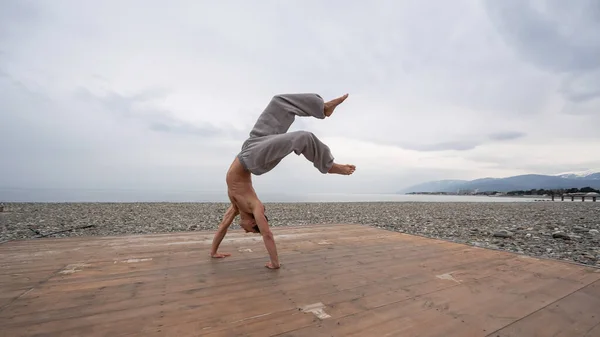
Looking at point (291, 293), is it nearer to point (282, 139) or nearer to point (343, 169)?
point (343, 169)

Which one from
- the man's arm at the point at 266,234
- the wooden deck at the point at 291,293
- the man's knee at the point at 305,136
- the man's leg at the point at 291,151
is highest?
the man's knee at the point at 305,136

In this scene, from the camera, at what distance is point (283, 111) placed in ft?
12.4

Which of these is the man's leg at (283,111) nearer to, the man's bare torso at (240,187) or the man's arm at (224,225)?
the man's bare torso at (240,187)

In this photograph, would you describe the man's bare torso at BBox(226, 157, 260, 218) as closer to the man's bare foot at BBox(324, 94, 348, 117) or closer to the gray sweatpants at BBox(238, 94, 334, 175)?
the gray sweatpants at BBox(238, 94, 334, 175)

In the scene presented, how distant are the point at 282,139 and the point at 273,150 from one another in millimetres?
182

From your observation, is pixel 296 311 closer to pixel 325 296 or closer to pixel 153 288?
pixel 325 296

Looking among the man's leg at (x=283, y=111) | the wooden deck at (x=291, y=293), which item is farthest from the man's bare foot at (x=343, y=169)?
the wooden deck at (x=291, y=293)

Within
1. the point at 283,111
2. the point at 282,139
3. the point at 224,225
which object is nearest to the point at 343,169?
the point at 282,139

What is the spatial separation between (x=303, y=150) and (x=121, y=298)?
8.28 ft

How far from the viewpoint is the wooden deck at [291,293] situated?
2.37m

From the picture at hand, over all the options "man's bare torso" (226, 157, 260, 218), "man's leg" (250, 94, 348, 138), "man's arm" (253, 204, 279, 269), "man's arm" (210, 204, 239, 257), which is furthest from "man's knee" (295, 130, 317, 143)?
"man's arm" (210, 204, 239, 257)

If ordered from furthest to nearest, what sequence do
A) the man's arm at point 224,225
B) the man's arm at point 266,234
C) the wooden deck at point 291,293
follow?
1. the man's arm at point 224,225
2. the man's arm at point 266,234
3. the wooden deck at point 291,293

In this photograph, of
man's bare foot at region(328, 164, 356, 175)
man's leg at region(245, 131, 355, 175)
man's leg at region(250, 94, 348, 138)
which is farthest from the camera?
man's leg at region(250, 94, 348, 138)

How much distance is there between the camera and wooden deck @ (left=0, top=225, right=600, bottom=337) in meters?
2.37
